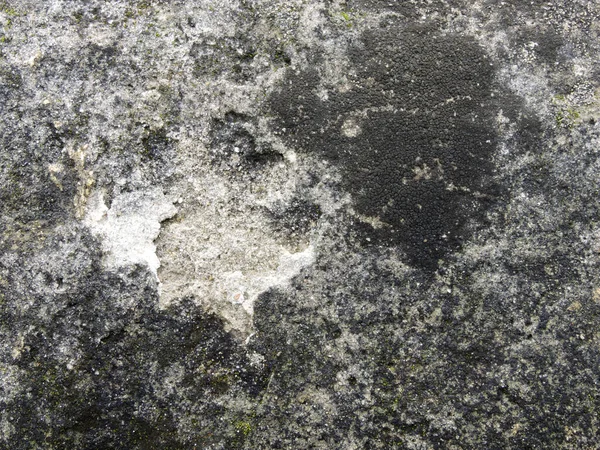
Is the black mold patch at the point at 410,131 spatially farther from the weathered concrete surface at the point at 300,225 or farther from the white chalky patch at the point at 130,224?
the white chalky patch at the point at 130,224

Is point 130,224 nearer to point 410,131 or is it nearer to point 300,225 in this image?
point 300,225

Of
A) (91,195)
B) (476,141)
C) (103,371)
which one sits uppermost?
(476,141)

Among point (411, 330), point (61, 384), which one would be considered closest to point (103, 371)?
point (61, 384)

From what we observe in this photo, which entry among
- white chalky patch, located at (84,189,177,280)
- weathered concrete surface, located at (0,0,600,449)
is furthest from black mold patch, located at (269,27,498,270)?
white chalky patch, located at (84,189,177,280)

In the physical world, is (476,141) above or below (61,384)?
above

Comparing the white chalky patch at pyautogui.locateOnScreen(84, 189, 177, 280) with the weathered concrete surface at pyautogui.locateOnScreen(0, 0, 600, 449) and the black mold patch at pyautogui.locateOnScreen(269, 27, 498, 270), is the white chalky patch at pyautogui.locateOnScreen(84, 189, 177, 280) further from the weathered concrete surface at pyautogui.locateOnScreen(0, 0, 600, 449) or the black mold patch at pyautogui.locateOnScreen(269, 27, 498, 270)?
the black mold patch at pyautogui.locateOnScreen(269, 27, 498, 270)

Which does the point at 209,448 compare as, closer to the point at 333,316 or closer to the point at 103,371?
the point at 103,371

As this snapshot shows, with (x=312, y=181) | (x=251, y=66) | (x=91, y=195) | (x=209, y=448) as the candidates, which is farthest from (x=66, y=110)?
(x=209, y=448)

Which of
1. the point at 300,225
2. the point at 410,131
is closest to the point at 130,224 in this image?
the point at 300,225
